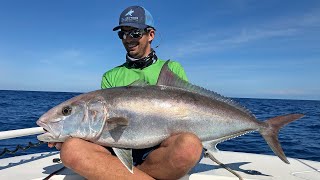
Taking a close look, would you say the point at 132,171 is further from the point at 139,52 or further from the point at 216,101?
the point at 139,52

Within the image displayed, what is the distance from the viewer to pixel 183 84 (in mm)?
3482

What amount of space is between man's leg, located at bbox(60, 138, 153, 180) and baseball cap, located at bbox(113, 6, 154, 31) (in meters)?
1.61

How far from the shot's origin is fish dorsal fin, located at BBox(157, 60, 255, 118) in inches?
134

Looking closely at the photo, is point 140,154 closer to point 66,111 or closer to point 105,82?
point 66,111

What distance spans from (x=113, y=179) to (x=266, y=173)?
2126 mm

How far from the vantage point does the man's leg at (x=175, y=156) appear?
3.07 meters

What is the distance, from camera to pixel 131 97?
324 centimetres

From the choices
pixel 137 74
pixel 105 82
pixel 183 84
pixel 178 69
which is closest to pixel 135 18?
pixel 137 74

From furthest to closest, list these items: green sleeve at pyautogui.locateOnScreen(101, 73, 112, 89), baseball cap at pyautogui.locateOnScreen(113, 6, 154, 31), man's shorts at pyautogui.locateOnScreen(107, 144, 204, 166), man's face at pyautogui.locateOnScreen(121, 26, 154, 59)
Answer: green sleeve at pyautogui.locateOnScreen(101, 73, 112, 89), man's face at pyautogui.locateOnScreen(121, 26, 154, 59), baseball cap at pyautogui.locateOnScreen(113, 6, 154, 31), man's shorts at pyautogui.locateOnScreen(107, 144, 204, 166)

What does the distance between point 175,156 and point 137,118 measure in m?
0.51

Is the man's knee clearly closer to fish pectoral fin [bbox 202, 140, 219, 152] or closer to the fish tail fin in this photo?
fish pectoral fin [bbox 202, 140, 219, 152]

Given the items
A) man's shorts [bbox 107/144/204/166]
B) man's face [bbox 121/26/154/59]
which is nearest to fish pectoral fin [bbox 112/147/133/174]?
man's shorts [bbox 107/144/204/166]

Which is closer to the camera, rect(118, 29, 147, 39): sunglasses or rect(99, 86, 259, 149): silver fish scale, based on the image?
rect(99, 86, 259, 149): silver fish scale

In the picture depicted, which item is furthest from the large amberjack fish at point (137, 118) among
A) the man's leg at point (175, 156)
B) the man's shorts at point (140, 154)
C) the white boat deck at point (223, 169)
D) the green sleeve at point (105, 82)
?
the green sleeve at point (105, 82)
